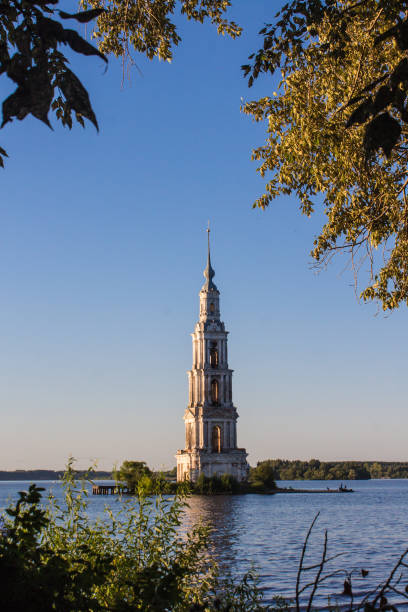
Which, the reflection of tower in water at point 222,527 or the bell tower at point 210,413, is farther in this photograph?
the bell tower at point 210,413

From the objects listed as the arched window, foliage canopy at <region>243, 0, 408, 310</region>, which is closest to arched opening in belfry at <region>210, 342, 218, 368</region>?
the arched window

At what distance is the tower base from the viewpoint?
106 m

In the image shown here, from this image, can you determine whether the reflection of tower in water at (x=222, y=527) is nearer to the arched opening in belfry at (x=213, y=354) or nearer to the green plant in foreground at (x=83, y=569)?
the green plant in foreground at (x=83, y=569)

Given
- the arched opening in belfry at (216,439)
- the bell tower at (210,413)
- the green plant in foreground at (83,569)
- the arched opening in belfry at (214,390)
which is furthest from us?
the arched opening in belfry at (214,390)

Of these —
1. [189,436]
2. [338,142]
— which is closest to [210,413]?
[189,436]

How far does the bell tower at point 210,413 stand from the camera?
4247 inches

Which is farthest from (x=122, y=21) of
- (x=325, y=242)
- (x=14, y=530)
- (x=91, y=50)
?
(x=91, y=50)

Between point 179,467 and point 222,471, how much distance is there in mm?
7345

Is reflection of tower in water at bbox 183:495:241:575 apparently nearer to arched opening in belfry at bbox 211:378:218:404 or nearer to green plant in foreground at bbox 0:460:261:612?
green plant in foreground at bbox 0:460:261:612

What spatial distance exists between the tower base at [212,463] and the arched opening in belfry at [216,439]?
1873mm

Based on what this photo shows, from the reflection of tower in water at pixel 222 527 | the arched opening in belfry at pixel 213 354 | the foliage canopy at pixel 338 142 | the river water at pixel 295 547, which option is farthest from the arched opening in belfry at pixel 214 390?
the foliage canopy at pixel 338 142

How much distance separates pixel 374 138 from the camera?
352 cm

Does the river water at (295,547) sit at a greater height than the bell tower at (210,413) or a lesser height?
lesser

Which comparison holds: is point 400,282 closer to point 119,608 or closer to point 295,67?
point 295,67
